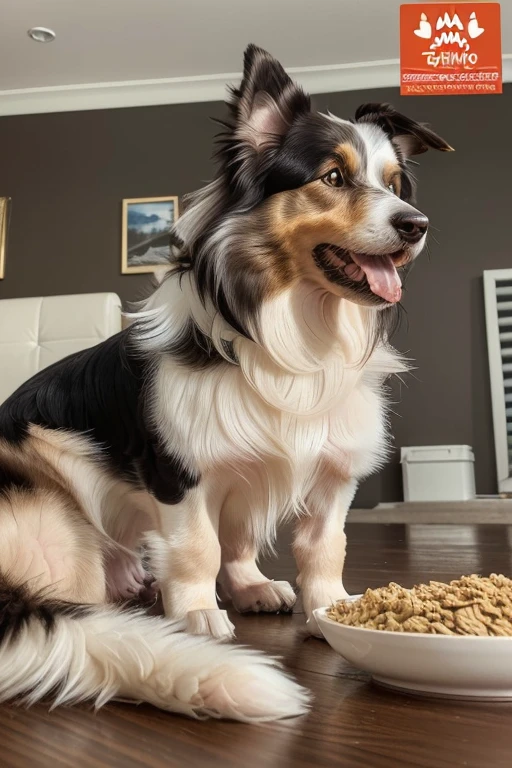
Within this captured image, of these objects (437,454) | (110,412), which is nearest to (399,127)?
(110,412)

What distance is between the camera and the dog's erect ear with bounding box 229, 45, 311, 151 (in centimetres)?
134

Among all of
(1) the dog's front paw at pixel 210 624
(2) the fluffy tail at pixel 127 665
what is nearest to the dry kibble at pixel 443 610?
(2) the fluffy tail at pixel 127 665

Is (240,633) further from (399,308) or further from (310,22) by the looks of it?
(310,22)

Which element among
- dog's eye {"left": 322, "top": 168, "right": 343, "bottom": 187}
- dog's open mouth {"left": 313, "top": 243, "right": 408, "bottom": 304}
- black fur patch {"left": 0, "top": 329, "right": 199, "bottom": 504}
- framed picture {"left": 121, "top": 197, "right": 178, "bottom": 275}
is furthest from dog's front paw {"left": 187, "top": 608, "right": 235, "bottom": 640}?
framed picture {"left": 121, "top": 197, "right": 178, "bottom": 275}

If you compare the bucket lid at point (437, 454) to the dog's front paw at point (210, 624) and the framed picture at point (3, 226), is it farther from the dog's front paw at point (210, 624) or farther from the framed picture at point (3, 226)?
the dog's front paw at point (210, 624)

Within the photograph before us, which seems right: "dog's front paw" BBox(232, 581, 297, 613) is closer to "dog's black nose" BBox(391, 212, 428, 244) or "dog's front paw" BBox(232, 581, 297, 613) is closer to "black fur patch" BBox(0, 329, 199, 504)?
"black fur patch" BBox(0, 329, 199, 504)

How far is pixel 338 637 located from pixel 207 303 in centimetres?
62

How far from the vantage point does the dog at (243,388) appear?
1255 millimetres

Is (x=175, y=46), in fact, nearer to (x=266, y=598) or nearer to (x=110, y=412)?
(x=110, y=412)

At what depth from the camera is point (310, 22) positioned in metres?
4.82

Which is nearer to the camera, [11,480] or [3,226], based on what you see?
[11,480]

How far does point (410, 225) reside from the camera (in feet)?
4.04

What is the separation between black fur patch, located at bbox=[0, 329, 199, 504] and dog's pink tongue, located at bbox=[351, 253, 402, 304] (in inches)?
15.8

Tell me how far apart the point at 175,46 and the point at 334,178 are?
4.22 m
